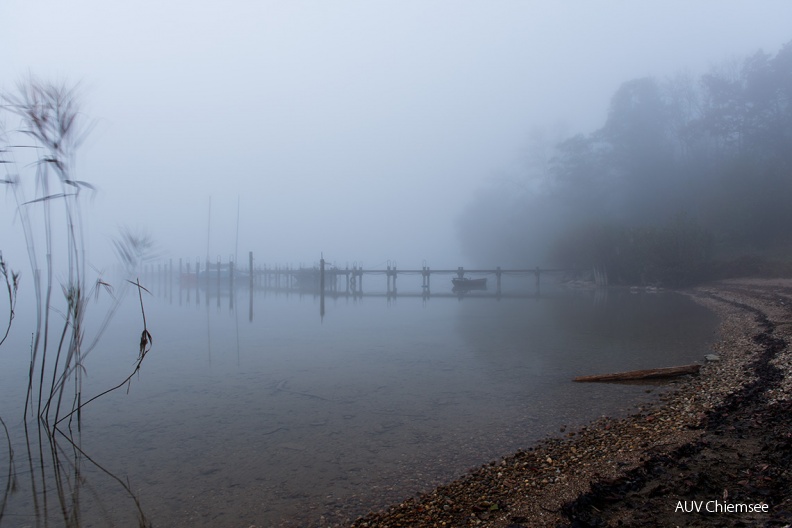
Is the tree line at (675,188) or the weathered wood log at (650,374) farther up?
the tree line at (675,188)

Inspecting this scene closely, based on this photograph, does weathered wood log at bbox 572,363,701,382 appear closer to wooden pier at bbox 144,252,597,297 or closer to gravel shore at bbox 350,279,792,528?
gravel shore at bbox 350,279,792,528

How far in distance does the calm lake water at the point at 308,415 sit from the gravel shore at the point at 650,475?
446 mm

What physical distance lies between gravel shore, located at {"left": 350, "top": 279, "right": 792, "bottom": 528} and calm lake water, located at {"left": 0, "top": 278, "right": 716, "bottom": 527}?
0.45m

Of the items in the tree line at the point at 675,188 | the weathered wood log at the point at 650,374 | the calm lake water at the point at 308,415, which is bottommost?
the calm lake water at the point at 308,415

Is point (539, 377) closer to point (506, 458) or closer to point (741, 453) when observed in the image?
point (506, 458)

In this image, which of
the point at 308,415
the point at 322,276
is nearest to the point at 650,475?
the point at 308,415

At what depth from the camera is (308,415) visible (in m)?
6.76

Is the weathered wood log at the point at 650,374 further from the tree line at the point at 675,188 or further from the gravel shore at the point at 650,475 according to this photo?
the tree line at the point at 675,188

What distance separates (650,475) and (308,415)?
434 cm

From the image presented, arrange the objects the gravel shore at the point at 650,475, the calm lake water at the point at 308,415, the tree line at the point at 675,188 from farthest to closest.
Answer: the tree line at the point at 675,188
the calm lake water at the point at 308,415
the gravel shore at the point at 650,475

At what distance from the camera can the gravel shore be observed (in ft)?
10.6

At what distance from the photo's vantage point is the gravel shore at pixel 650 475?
322cm

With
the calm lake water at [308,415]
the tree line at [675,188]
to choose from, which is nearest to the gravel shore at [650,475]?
the calm lake water at [308,415]

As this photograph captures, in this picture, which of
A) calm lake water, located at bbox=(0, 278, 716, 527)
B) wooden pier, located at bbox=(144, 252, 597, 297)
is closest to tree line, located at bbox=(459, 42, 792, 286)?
wooden pier, located at bbox=(144, 252, 597, 297)
